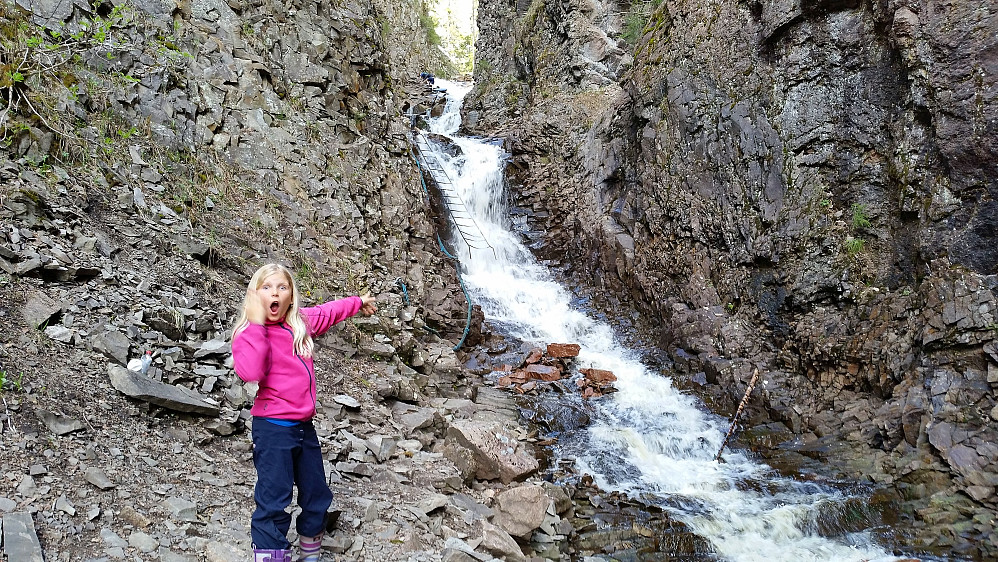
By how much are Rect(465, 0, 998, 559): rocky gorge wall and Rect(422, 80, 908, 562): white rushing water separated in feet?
3.02

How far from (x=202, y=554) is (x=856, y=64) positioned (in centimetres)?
1186

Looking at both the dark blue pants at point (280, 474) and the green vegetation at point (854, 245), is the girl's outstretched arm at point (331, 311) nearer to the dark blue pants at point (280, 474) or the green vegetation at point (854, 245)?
the dark blue pants at point (280, 474)

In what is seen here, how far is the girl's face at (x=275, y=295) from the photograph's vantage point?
3.12m

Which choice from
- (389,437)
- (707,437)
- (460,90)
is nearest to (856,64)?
(707,437)

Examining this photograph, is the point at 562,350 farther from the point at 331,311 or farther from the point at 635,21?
the point at 635,21

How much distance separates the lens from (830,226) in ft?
32.3

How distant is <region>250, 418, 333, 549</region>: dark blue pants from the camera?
9.73ft

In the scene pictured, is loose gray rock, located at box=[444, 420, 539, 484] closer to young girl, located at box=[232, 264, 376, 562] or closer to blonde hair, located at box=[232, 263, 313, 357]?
young girl, located at box=[232, 264, 376, 562]

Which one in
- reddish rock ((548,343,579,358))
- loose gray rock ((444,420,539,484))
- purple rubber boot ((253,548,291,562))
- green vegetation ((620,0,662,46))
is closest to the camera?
purple rubber boot ((253,548,291,562))

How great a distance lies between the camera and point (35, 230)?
4.80m

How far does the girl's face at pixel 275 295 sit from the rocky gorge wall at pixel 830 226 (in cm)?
738

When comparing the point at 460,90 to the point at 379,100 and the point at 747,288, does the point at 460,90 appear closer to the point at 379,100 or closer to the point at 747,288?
the point at 379,100

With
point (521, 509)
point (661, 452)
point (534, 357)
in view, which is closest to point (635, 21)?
point (534, 357)

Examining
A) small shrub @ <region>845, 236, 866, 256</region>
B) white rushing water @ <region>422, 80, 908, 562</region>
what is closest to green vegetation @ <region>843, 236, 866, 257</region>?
small shrub @ <region>845, 236, 866, 256</region>
